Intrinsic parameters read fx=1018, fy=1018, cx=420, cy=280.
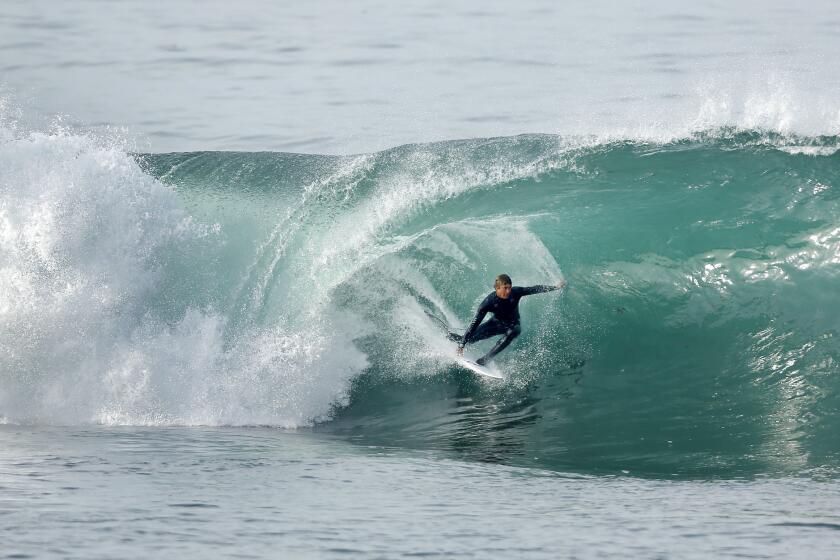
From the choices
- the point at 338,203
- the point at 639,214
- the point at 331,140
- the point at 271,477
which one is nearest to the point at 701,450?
the point at 271,477

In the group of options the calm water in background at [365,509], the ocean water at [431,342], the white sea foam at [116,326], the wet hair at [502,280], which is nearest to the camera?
the calm water in background at [365,509]

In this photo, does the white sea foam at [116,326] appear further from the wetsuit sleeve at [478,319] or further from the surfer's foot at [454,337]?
the wetsuit sleeve at [478,319]

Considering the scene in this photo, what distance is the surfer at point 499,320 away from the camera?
10.2 metres

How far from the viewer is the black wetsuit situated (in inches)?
402

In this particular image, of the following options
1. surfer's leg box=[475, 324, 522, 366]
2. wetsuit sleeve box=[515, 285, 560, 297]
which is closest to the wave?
surfer's leg box=[475, 324, 522, 366]

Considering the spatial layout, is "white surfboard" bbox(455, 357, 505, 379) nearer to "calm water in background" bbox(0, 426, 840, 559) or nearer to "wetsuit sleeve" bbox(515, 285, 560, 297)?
"wetsuit sleeve" bbox(515, 285, 560, 297)

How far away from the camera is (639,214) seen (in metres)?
12.4

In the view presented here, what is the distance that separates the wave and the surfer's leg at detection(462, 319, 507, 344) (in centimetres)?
52

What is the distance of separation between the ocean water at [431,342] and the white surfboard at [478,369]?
121 millimetres

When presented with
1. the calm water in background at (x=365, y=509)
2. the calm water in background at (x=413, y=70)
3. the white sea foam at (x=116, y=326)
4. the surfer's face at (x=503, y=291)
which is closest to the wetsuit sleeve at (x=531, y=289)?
the surfer's face at (x=503, y=291)

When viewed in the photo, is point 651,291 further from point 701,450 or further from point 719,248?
point 701,450

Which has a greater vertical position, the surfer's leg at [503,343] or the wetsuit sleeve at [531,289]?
the wetsuit sleeve at [531,289]

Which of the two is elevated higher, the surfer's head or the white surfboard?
the surfer's head

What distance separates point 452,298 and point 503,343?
131 cm
